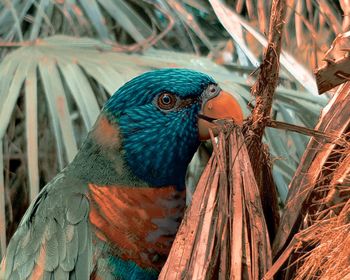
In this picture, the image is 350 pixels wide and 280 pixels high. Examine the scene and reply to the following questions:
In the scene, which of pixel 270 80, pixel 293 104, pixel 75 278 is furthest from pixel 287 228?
pixel 293 104

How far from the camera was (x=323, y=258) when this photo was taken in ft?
3.14

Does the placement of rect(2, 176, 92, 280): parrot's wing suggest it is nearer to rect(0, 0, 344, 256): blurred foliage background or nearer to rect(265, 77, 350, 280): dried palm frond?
rect(0, 0, 344, 256): blurred foliage background

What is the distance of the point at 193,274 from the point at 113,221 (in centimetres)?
43

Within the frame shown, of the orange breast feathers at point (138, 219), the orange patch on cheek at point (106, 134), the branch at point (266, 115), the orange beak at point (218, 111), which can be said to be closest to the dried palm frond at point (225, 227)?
the branch at point (266, 115)

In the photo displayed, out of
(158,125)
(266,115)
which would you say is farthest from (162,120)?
(266,115)

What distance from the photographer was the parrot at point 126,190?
1.35m

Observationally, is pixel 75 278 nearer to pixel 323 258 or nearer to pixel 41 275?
pixel 41 275

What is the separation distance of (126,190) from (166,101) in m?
0.21

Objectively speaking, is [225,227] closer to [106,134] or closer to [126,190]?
[126,190]

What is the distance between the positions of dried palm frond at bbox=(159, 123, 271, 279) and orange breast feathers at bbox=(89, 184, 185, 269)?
13.8 inches

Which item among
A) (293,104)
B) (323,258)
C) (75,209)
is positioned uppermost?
(293,104)

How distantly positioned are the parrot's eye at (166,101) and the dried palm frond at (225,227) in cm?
42

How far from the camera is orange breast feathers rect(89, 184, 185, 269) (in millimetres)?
1346

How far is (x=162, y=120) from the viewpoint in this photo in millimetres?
1454
